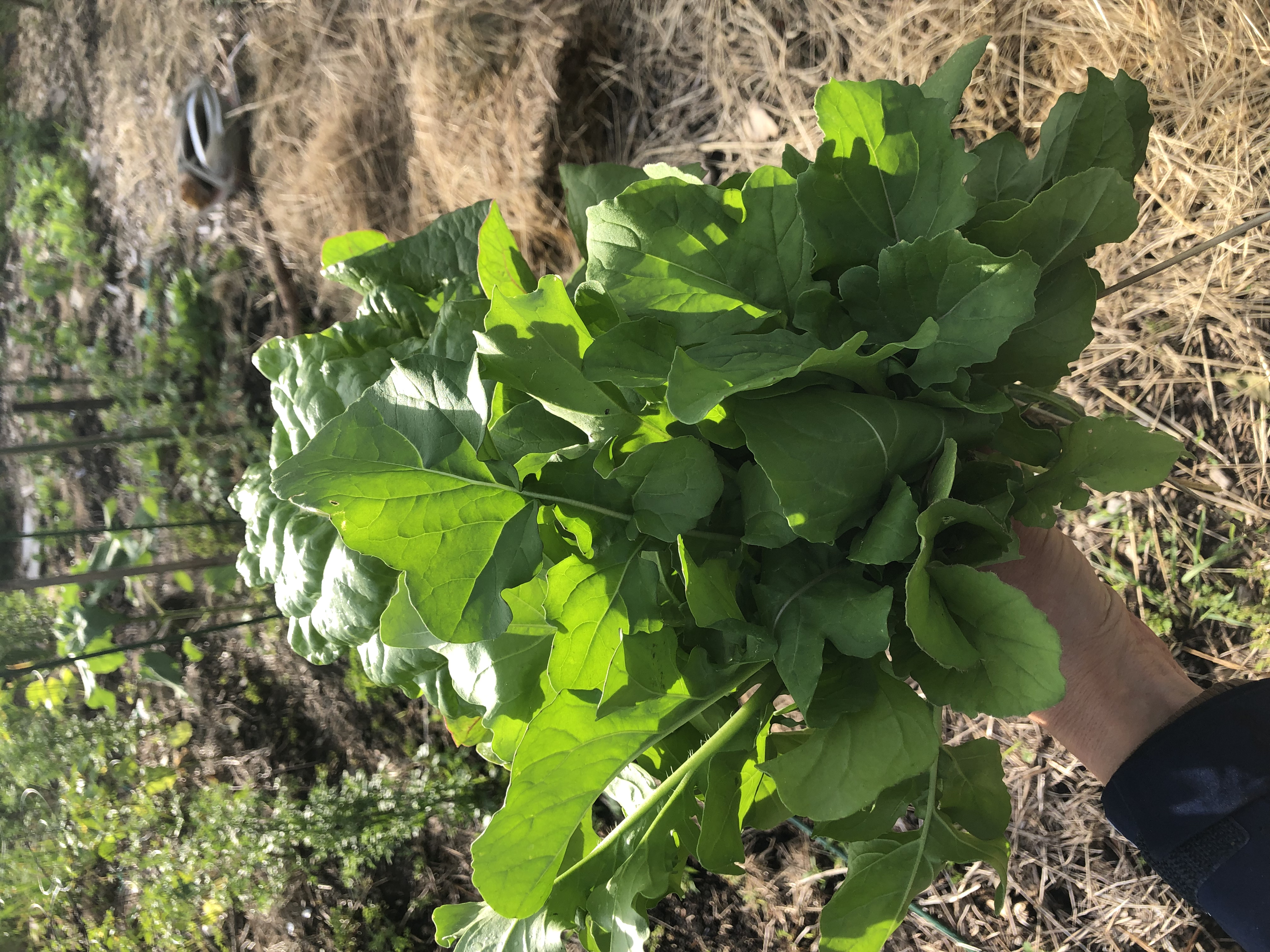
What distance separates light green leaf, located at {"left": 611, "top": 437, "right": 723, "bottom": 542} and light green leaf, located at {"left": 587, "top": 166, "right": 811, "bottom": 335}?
4.0 inches

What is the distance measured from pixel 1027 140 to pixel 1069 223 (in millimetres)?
1007

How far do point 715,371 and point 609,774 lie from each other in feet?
1.18

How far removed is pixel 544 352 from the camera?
618 millimetres

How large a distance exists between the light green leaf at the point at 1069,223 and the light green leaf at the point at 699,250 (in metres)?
0.15

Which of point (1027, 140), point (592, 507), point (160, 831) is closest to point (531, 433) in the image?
point (592, 507)

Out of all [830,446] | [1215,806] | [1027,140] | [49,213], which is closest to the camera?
[830,446]

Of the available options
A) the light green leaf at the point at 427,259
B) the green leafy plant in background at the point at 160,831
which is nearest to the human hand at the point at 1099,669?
the light green leaf at the point at 427,259

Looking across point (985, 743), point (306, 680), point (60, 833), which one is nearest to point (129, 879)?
point (60, 833)

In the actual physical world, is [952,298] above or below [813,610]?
above

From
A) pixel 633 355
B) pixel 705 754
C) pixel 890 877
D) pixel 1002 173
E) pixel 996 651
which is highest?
pixel 1002 173

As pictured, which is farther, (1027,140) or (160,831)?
(160,831)

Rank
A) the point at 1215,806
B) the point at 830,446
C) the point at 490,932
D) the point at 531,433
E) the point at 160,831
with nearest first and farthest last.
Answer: the point at 830,446 → the point at 531,433 → the point at 490,932 → the point at 1215,806 → the point at 160,831

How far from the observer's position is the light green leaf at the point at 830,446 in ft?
1.83

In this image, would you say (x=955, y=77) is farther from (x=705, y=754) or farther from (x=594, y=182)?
(x=705, y=754)
